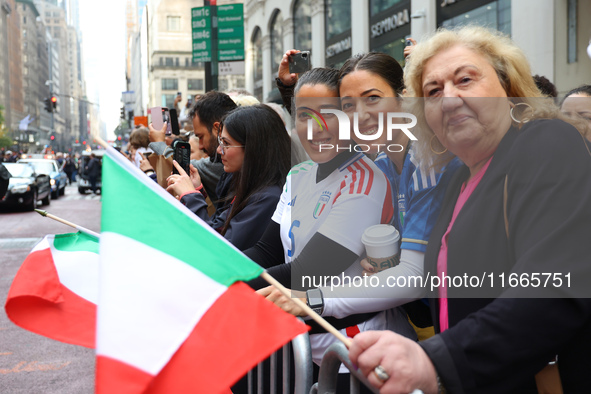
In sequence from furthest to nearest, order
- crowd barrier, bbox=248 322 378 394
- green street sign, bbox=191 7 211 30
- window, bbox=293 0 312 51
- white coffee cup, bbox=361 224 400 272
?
window, bbox=293 0 312 51, green street sign, bbox=191 7 211 30, white coffee cup, bbox=361 224 400 272, crowd barrier, bbox=248 322 378 394

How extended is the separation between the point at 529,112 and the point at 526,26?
9.09m

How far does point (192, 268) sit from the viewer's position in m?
1.52

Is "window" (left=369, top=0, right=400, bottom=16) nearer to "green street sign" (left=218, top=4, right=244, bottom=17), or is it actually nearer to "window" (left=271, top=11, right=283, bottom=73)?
"green street sign" (left=218, top=4, right=244, bottom=17)

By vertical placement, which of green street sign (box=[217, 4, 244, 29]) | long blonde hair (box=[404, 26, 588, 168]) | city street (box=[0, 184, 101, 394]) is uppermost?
green street sign (box=[217, 4, 244, 29])

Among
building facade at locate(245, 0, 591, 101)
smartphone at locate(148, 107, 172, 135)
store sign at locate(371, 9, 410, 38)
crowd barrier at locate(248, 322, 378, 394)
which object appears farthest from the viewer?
store sign at locate(371, 9, 410, 38)

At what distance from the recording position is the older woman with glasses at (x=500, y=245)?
4.38 ft

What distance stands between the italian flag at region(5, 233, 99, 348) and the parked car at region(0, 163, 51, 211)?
15.6 m

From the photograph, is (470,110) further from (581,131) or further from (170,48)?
(170,48)

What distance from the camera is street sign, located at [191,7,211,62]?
11.5m

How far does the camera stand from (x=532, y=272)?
1.33m

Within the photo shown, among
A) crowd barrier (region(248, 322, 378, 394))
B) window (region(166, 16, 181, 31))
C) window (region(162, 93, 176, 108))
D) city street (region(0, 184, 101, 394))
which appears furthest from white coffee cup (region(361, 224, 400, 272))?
window (region(166, 16, 181, 31))

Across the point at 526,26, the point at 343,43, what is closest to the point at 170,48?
the point at 343,43

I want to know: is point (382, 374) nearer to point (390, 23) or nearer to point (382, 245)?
point (382, 245)

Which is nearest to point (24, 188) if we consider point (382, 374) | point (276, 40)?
point (276, 40)
